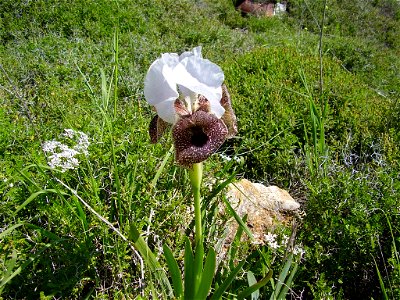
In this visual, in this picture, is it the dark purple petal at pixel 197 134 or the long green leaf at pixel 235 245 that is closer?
the dark purple petal at pixel 197 134

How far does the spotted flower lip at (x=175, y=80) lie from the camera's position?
1.38 metres

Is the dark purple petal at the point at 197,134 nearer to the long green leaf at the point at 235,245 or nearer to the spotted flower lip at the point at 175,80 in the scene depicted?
the spotted flower lip at the point at 175,80

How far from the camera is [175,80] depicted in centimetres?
139

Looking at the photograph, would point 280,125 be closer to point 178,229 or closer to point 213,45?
point 178,229

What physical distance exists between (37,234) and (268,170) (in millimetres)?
1814

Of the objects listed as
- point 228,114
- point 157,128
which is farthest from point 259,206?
point 157,128

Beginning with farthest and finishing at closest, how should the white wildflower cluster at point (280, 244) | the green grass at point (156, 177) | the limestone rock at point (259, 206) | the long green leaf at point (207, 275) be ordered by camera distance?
1. the limestone rock at point (259, 206)
2. the white wildflower cluster at point (280, 244)
3. the green grass at point (156, 177)
4. the long green leaf at point (207, 275)

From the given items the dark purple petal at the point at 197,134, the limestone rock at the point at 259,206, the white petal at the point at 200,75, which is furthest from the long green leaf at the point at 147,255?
the limestone rock at the point at 259,206

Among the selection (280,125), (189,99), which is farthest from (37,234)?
(280,125)

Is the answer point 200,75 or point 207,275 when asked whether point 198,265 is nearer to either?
point 207,275

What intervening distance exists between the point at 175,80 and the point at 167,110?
101 mm

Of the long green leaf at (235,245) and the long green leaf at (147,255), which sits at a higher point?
the long green leaf at (147,255)

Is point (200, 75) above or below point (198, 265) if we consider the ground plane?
above

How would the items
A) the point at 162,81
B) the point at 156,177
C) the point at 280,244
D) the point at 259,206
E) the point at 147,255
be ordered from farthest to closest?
1. the point at 259,206
2. the point at 280,244
3. the point at 156,177
4. the point at 147,255
5. the point at 162,81
